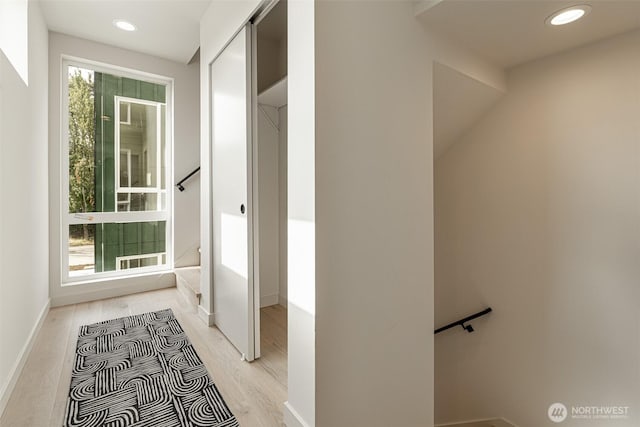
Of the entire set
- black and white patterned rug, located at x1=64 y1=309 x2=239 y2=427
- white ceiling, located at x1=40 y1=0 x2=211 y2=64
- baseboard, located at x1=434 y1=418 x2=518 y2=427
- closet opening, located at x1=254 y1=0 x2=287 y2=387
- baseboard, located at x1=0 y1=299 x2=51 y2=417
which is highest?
white ceiling, located at x1=40 y1=0 x2=211 y2=64

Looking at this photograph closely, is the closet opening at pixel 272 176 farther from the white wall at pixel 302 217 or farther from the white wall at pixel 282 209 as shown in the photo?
the white wall at pixel 302 217

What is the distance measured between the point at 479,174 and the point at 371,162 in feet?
4.54

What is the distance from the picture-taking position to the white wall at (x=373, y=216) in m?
1.31

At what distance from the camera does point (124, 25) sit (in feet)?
9.06

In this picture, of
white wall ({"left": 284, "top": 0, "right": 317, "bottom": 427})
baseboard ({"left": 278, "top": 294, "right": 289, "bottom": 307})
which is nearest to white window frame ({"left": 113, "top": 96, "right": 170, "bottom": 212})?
baseboard ({"left": 278, "top": 294, "right": 289, "bottom": 307})

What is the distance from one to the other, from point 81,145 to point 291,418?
3241 millimetres

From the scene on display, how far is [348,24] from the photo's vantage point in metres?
1.36

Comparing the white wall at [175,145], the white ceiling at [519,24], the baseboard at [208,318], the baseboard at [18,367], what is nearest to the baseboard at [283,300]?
the baseboard at [208,318]

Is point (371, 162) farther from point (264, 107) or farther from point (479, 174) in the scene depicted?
point (264, 107)

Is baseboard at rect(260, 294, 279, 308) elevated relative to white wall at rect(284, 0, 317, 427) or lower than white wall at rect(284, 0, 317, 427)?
lower

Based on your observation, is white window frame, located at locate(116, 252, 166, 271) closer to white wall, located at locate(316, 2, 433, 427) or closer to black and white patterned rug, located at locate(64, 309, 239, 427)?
black and white patterned rug, located at locate(64, 309, 239, 427)

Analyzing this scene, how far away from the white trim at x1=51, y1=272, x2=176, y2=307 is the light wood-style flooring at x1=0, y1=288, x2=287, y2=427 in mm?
105

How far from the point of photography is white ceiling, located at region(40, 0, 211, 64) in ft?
8.13

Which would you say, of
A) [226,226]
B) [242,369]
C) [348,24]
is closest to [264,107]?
[226,226]
